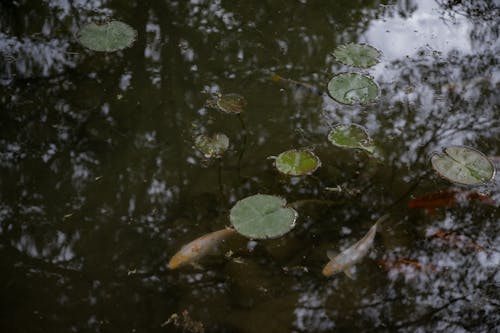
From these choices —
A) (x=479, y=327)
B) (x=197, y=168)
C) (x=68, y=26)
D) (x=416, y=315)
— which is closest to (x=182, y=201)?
(x=197, y=168)

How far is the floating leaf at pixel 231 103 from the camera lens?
83.6 inches

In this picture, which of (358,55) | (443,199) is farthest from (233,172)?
(358,55)

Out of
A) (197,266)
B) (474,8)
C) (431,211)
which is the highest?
(474,8)

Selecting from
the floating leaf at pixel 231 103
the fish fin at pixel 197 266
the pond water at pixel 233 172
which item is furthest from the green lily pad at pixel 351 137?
the fish fin at pixel 197 266

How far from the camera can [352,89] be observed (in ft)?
7.32

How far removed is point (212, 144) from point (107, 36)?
893 mm

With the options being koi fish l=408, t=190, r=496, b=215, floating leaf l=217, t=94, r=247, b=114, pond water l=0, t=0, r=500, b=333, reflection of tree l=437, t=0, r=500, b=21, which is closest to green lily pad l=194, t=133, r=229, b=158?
pond water l=0, t=0, r=500, b=333

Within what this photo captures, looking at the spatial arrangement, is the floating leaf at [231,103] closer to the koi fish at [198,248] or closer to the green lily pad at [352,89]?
the green lily pad at [352,89]

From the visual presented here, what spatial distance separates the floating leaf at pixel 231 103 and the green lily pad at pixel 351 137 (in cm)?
40

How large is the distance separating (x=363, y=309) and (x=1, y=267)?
3.64ft

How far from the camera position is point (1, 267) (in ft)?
5.13

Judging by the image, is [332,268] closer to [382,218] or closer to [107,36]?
[382,218]

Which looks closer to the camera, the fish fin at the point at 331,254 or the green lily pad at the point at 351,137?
the fish fin at the point at 331,254

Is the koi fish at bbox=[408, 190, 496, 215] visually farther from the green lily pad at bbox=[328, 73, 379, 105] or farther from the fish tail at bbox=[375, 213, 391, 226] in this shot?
the green lily pad at bbox=[328, 73, 379, 105]
